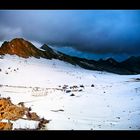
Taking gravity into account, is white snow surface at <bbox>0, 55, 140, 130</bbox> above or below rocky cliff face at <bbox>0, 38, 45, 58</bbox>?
below

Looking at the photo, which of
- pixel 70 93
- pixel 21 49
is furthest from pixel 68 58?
pixel 21 49

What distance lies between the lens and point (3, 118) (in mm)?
4242

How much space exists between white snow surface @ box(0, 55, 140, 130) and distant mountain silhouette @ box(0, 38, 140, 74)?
0.06m

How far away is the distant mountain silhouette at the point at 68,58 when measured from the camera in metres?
4.26

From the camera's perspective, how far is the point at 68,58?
4.41m

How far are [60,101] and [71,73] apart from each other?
34cm

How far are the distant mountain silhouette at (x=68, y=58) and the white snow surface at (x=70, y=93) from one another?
0.06 meters

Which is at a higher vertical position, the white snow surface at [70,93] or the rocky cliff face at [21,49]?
the rocky cliff face at [21,49]

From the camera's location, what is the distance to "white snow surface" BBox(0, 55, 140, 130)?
419cm

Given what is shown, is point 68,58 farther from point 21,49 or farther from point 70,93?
point 21,49

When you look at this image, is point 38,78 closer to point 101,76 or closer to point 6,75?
point 6,75

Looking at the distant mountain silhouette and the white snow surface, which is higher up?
the distant mountain silhouette
